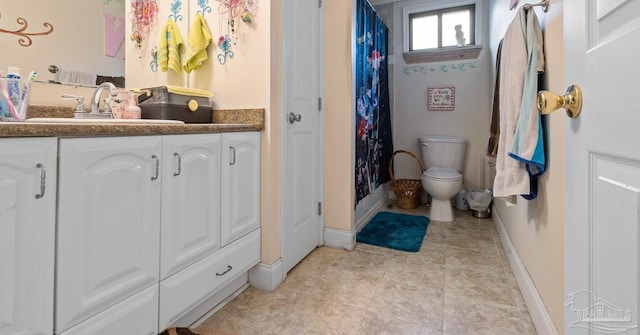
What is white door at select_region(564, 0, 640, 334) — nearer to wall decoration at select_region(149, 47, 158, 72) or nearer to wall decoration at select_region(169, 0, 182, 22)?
wall decoration at select_region(169, 0, 182, 22)

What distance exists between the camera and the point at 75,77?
1426 millimetres

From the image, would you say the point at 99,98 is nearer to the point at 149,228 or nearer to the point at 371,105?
the point at 149,228

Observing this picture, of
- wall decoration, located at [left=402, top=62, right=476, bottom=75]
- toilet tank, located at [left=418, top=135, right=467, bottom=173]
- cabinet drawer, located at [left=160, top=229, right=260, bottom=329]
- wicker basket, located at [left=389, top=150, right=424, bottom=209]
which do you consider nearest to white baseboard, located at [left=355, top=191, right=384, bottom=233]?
wicker basket, located at [left=389, top=150, right=424, bottom=209]

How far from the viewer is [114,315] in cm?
94

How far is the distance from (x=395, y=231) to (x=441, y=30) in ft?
7.57

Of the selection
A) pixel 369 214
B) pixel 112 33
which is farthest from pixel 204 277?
pixel 369 214

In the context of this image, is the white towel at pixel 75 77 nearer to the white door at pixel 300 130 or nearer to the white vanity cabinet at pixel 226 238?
the white vanity cabinet at pixel 226 238

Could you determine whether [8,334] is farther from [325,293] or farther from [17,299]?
[325,293]

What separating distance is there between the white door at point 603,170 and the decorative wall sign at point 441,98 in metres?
2.78

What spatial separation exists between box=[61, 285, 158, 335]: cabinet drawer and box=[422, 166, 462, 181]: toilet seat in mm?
2337

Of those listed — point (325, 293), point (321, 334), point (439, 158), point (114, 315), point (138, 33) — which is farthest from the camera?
point (439, 158)

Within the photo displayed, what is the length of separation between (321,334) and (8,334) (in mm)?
961

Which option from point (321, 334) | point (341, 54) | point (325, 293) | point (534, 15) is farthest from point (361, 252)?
point (534, 15)

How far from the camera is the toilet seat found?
105 inches
